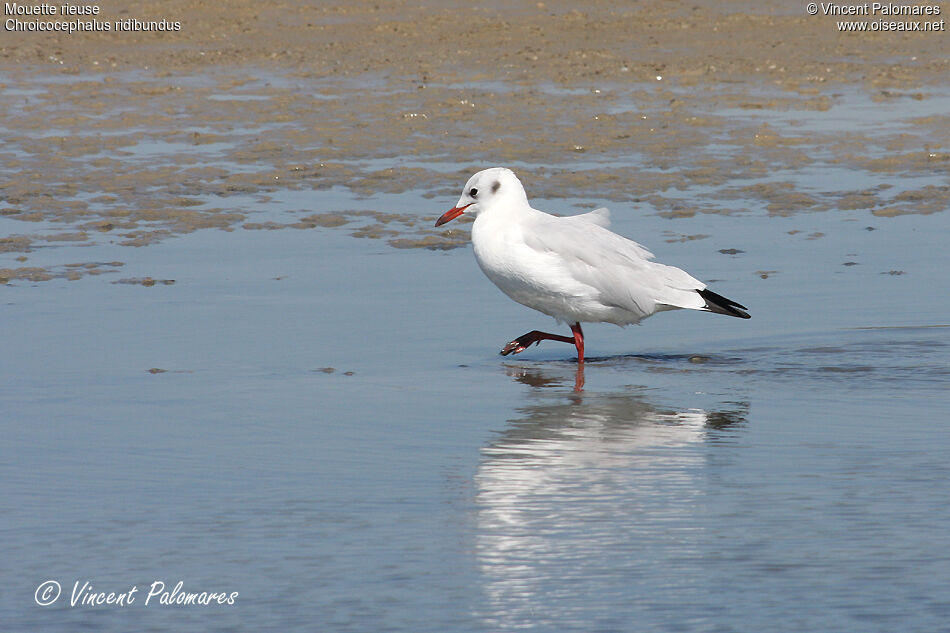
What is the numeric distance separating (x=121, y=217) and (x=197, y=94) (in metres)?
6.57

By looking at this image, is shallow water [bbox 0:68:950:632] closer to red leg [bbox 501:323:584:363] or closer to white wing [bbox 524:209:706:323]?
red leg [bbox 501:323:584:363]

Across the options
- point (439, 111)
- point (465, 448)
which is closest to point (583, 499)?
point (465, 448)

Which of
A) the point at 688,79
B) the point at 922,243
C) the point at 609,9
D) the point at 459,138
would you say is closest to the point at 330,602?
the point at 922,243

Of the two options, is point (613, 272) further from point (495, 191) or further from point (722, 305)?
point (495, 191)

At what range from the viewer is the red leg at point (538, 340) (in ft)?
27.8

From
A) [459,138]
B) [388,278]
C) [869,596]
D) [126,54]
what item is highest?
[126,54]

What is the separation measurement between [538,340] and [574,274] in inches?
16.6

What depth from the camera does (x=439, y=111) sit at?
56.0 feet

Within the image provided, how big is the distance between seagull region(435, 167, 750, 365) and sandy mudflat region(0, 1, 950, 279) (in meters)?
2.55

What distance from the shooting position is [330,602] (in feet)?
16.1

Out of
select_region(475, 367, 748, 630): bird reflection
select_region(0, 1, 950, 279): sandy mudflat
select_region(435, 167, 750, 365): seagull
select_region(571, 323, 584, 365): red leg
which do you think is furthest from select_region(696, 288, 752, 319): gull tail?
select_region(0, 1, 950, 279): sandy mudflat

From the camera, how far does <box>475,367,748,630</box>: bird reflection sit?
16.5ft

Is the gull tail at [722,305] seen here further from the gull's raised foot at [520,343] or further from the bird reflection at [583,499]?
the bird reflection at [583,499]

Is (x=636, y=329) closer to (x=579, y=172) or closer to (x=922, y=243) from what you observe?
(x=922, y=243)
